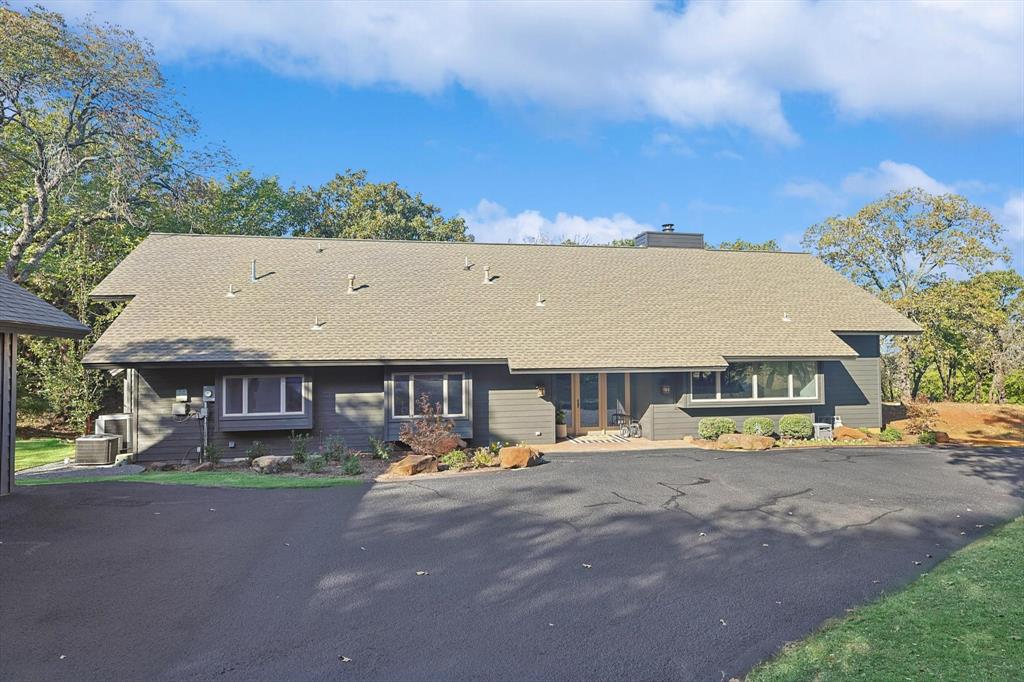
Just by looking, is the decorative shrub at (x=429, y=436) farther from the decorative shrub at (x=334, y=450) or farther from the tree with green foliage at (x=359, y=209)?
the tree with green foliage at (x=359, y=209)

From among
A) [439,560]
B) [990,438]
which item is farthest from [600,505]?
[990,438]

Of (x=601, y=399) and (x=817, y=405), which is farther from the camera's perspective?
(x=601, y=399)

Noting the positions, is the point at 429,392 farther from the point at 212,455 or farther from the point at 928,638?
the point at 928,638

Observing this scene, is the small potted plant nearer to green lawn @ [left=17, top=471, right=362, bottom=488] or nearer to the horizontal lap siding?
the horizontal lap siding

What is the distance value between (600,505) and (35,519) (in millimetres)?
7994

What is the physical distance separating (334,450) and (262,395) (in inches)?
97.4

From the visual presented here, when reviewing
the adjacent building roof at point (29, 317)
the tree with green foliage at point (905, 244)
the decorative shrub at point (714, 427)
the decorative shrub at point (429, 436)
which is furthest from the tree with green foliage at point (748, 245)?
the adjacent building roof at point (29, 317)

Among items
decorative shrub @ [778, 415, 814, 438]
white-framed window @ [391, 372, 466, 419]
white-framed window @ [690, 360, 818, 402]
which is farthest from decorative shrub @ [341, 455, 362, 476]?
decorative shrub @ [778, 415, 814, 438]

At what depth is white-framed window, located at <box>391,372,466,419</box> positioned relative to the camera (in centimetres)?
1545

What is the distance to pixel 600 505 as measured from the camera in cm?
955

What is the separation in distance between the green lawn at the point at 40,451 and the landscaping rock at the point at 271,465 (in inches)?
232

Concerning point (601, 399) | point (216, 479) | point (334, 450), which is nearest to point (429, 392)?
point (334, 450)

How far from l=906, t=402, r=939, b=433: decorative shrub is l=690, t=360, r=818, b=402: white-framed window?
309cm

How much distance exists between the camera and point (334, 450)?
14.1m
